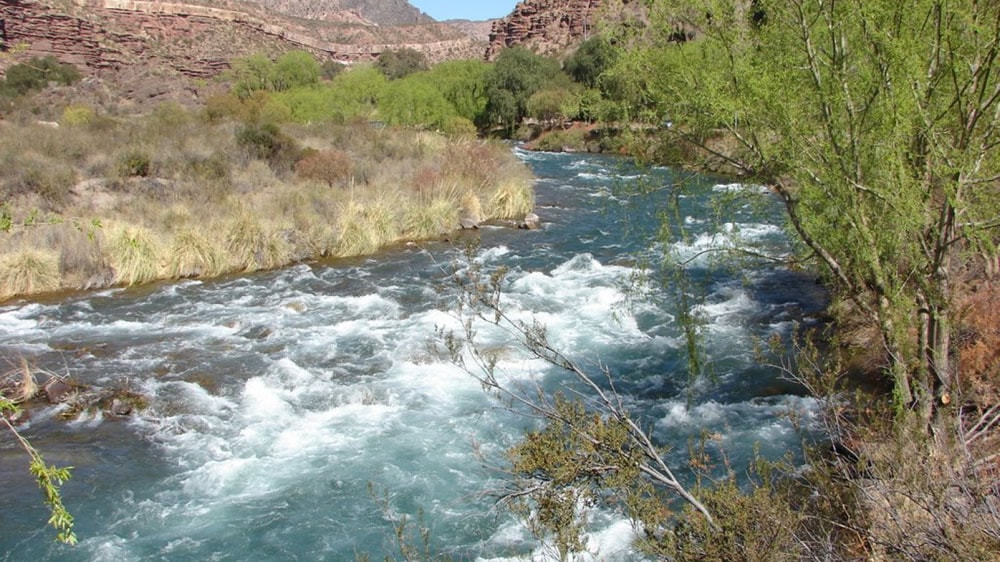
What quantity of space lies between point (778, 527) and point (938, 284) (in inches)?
108

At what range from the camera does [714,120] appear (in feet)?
18.0

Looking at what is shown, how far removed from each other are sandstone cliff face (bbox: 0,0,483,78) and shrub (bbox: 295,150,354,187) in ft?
96.6

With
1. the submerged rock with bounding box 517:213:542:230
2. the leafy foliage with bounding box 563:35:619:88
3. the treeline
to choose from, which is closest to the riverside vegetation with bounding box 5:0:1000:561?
the submerged rock with bounding box 517:213:542:230

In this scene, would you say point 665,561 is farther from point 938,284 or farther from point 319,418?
point 319,418

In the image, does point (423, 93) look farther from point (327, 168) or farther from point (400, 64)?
point (400, 64)

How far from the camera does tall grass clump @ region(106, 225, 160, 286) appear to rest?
14.7 m

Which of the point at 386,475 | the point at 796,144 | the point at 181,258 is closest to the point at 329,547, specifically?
the point at 386,475

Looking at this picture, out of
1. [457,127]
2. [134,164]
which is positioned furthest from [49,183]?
[457,127]

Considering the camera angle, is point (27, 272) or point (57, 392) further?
point (27, 272)

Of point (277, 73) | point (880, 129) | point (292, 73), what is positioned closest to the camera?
point (880, 129)

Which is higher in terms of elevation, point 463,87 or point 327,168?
point 463,87

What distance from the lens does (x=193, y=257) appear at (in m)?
15.3

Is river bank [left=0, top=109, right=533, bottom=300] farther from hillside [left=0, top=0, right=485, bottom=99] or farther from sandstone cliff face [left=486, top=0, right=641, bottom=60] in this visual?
sandstone cliff face [left=486, top=0, right=641, bottom=60]

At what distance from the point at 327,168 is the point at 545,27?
337 ft
